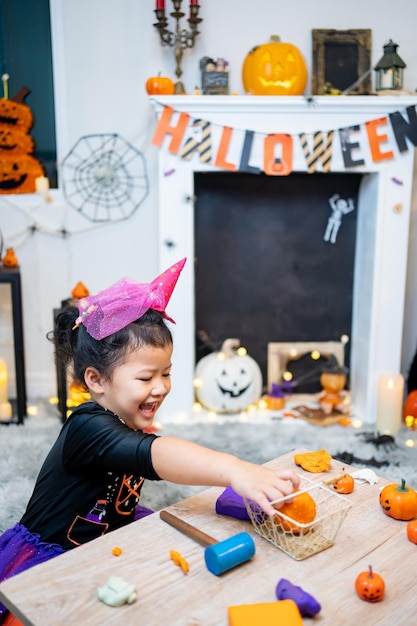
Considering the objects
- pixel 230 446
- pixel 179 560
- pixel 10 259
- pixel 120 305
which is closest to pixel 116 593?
pixel 179 560

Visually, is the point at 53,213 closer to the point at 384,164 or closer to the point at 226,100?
the point at 226,100

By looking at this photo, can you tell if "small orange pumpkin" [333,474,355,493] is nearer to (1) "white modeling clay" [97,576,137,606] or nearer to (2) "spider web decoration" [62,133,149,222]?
(1) "white modeling clay" [97,576,137,606]

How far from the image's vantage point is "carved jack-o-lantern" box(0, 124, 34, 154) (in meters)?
2.88

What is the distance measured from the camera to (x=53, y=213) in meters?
2.99

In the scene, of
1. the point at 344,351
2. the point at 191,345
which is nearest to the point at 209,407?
the point at 191,345

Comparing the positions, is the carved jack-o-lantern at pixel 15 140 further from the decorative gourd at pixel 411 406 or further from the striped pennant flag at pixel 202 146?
the decorative gourd at pixel 411 406

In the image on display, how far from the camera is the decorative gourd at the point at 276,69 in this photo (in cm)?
266

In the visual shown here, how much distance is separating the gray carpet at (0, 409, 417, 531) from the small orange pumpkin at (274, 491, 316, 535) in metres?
1.03

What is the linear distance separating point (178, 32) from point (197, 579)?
7.97 ft

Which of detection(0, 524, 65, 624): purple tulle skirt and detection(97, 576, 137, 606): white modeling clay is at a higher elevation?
detection(97, 576, 137, 606): white modeling clay

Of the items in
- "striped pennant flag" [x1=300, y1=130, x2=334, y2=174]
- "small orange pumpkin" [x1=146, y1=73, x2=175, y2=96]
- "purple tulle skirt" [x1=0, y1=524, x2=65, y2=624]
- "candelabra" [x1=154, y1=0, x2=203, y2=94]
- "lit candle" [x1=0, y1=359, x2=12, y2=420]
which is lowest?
"lit candle" [x1=0, y1=359, x2=12, y2=420]

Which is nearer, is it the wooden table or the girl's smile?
the wooden table

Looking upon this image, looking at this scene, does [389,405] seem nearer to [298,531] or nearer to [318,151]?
[318,151]

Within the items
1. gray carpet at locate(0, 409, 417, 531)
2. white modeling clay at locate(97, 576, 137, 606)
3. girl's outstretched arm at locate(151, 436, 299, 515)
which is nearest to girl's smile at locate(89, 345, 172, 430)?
girl's outstretched arm at locate(151, 436, 299, 515)
